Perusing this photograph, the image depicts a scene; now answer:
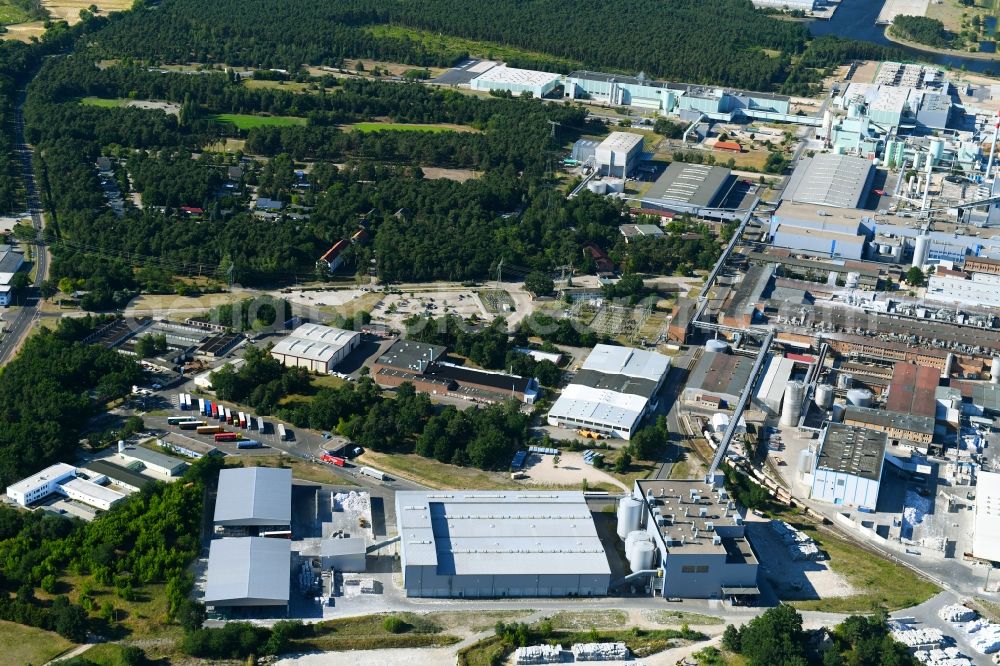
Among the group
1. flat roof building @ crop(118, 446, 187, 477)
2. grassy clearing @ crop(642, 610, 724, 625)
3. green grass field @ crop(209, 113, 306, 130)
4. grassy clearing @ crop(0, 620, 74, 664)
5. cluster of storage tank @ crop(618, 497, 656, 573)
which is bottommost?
grassy clearing @ crop(0, 620, 74, 664)

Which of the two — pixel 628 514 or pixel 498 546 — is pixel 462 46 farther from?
pixel 498 546

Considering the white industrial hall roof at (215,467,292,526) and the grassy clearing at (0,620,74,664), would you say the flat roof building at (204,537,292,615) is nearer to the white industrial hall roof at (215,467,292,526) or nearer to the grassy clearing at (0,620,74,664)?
the white industrial hall roof at (215,467,292,526)

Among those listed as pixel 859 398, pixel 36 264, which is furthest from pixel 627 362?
pixel 36 264

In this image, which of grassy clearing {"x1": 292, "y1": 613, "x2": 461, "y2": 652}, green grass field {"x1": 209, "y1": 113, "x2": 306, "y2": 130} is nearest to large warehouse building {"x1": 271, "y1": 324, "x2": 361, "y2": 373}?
grassy clearing {"x1": 292, "y1": 613, "x2": 461, "y2": 652}

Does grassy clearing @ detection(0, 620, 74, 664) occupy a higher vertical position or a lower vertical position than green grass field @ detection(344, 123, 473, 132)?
lower

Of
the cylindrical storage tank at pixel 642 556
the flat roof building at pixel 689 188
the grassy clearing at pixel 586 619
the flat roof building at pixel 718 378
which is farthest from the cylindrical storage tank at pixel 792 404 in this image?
the flat roof building at pixel 689 188

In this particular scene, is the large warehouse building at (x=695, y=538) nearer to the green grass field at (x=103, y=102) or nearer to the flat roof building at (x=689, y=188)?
the flat roof building at (x=689, y=188)

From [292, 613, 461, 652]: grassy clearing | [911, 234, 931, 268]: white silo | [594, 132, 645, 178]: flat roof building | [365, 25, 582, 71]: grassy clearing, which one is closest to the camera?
[292, 613, 461, 652]: grassy clearing

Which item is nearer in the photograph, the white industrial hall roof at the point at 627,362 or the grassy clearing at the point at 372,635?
the grassy clearing at the point at 372,635
